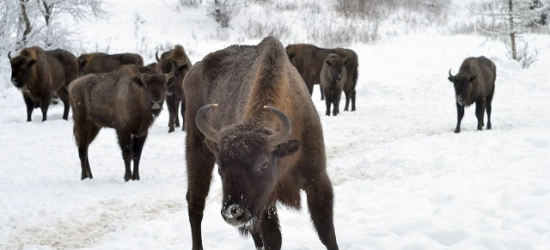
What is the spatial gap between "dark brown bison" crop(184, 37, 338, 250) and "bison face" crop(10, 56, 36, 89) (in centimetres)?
1050

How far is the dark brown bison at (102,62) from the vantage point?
16.2m

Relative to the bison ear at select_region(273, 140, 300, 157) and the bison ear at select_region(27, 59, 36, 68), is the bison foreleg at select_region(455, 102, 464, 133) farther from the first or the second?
the bison ear at select_region(27, 59, 36, 68)

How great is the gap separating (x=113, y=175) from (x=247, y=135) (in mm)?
5944

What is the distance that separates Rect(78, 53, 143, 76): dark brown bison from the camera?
16.2 metres

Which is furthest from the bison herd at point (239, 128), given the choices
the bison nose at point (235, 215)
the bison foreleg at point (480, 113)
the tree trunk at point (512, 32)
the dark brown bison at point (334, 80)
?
the tree trunk at point (512, 32)

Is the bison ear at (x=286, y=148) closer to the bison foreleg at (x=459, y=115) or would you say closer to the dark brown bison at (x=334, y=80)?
the bison foreleg at (x=459, y=115)

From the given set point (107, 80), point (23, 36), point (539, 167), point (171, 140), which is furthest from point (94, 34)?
point (539, 167)

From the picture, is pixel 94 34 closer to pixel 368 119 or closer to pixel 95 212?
pixel 368 119

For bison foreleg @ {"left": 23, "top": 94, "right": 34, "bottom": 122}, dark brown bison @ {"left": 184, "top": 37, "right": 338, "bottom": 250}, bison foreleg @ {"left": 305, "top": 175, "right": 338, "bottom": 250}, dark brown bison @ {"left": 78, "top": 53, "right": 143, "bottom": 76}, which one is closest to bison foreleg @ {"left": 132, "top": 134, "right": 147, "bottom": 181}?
dark brown bison @ {"left": 184, "top": 37, "right": 338, "bottom": 250}

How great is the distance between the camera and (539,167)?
7141mm

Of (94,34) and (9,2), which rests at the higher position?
(9,2)

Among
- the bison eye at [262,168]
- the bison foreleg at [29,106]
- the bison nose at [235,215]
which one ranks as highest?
the bison eye at [262,168]

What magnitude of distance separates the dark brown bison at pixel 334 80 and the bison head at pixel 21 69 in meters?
7.92

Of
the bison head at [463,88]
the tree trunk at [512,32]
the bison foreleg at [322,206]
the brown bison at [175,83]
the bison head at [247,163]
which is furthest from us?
the tree trunk at [512,32]
